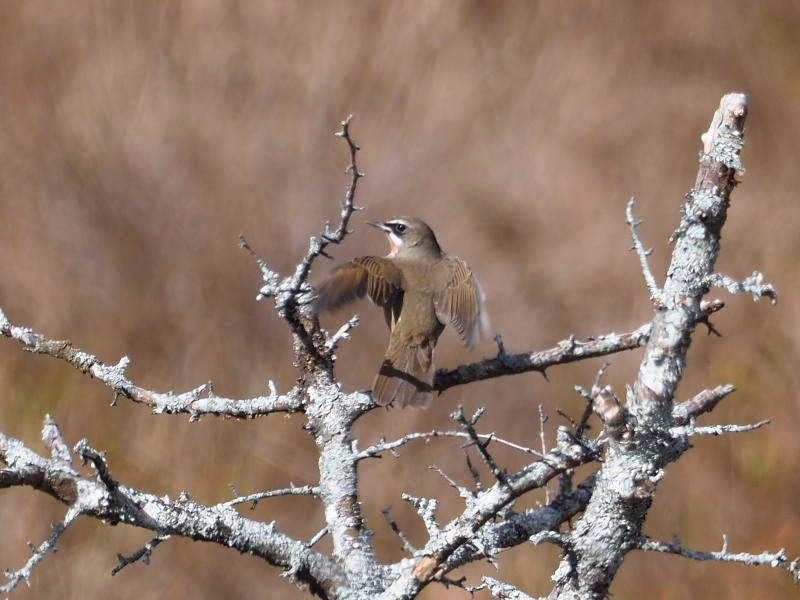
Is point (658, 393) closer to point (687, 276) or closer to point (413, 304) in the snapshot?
point (687, 276)

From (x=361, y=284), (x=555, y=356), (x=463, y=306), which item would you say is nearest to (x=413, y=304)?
(x=463, y=306)

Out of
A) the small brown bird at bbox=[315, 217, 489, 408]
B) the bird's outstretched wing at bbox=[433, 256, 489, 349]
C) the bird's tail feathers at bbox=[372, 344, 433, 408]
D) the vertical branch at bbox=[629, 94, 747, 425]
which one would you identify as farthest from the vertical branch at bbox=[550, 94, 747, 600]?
the bird's outstretched wing at bbox=[433, 256, 489, 349]

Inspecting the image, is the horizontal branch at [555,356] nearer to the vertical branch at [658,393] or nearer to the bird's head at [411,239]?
the vertical branch at [658,393]

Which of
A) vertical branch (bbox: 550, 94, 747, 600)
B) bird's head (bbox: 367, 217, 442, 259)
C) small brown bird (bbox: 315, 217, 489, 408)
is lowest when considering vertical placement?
vertical branch (bbox: 550, 94, 747, 600)

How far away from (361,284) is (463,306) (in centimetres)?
28

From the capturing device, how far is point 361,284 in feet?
6.52

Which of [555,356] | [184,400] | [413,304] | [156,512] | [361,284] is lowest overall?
[156,512]

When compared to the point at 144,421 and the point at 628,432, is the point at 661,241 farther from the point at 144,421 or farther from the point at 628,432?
the point at 628,432

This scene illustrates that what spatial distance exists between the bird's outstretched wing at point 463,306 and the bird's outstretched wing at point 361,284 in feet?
0.37

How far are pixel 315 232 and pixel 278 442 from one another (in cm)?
83

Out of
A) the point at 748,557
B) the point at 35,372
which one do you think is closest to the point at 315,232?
the point at 35,372

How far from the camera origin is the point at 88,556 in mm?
3711

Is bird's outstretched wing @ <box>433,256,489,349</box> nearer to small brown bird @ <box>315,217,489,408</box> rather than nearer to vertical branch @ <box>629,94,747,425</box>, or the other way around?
small brown bird @ <box>315,217,489,408</box>

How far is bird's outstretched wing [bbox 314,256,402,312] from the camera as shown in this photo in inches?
72.0
